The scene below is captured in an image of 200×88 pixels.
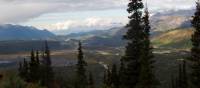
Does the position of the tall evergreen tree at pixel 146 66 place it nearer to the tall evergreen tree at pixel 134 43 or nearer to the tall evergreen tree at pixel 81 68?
the tall evergreen tree at pixel 134 43

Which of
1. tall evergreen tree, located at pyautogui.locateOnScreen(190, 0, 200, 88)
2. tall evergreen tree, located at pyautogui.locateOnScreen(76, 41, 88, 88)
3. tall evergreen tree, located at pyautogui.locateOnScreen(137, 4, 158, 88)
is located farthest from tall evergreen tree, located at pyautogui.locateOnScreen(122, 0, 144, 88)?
tall evergreen tree, located at pyautogui.locateOnScreen(76, 41, 88, 88)

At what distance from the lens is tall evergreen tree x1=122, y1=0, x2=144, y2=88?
5078cm

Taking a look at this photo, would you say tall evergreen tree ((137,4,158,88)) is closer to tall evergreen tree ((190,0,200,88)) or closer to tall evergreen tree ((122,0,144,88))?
tall evergreen tree ((122,0,144,88))

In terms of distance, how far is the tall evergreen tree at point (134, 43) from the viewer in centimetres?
5078

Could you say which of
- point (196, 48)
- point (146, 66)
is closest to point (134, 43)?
point (146, 66)

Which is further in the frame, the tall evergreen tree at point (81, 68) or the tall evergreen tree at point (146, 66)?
the tall evergreen tree at point (81, 68)

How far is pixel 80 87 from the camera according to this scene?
297ft

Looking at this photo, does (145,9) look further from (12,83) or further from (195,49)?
(12,83)

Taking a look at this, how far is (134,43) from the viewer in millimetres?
51094

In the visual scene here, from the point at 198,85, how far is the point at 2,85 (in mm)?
35313

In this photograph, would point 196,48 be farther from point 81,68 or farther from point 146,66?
point 81,68

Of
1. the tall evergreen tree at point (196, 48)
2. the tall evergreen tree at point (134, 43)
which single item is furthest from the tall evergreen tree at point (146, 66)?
the tall evergreen tree at point (196, 48)

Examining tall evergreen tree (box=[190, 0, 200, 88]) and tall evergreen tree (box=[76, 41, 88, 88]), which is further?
tall evergreen tree (box=[76, 41, 88, 88])

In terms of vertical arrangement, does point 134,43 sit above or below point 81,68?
above
